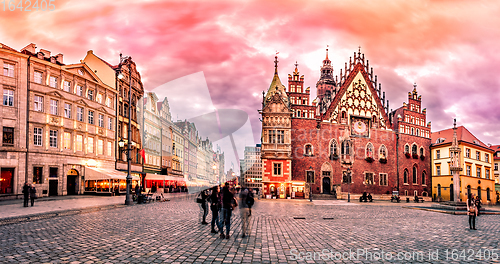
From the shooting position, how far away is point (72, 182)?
1464 inches

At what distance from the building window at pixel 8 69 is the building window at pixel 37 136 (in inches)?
217

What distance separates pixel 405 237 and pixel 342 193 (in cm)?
3773

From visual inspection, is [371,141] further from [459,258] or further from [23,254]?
[23,254]

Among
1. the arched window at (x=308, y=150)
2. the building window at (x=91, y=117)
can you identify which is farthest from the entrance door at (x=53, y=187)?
the arched window at (x=308, y=150)

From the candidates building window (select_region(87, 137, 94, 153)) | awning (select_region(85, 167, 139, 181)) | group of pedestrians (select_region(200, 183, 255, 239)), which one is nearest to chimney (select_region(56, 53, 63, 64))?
building window (select_region(87, 137, 94, 153))

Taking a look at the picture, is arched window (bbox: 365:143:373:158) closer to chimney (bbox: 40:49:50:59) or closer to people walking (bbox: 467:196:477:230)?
people walking (bbox: 467:196:477:230)

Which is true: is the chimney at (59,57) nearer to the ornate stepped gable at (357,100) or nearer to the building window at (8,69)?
the building window at (8,69)

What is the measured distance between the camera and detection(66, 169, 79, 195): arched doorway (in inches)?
1444

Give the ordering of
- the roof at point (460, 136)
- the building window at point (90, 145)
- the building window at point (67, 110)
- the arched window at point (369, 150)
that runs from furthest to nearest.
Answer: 1. the roof at point (460, 136)
2. the arched window at point (369, 150)
3. the building window at point (90, 145)
4. the building window at point (67, 110)

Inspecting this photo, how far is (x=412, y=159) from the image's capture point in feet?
179

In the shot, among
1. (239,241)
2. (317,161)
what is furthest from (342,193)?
(239,241)

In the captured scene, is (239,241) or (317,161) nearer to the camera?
(239,241)

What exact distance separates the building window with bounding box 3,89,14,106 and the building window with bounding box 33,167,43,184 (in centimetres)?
662

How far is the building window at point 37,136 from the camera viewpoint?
1270 inches
